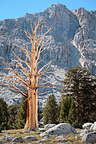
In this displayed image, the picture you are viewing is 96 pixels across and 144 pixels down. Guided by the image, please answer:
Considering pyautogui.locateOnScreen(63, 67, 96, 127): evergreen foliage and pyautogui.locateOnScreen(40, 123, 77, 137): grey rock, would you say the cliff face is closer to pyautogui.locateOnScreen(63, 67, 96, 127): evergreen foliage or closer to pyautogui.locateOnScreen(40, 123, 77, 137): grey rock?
pyautogui.locateOnScreen(63, 67, 96, 127): evergreen foliage

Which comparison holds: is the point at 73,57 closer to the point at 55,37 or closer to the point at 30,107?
the point at 55,37

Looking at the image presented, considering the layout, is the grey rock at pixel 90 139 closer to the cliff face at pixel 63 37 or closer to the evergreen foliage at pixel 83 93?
the evergreen foliage at pixel 83 93

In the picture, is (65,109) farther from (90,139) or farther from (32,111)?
(90,139)

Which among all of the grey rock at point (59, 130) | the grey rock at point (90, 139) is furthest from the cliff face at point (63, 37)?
the grey rock at point (90, 139)

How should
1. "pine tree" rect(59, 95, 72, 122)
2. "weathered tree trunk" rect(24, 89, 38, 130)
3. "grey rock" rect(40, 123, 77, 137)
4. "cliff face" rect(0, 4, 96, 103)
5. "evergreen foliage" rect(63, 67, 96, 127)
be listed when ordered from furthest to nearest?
"cliff face" rect(0, 4, 96, 103) < "evergreen foliage" rect(63, 67, 96, 127) < "pine tree" rect(59, 95, 72, 122) < "weathered tree trunk" rect(24, 89, 38, 130) < "grey rock" rect(40, 123, 77, 137)

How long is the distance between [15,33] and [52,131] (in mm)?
91096

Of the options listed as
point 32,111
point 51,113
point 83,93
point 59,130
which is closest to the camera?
point 59,130

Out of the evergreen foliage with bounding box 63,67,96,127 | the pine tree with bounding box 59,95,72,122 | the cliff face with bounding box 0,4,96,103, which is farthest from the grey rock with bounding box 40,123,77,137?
the cliff face with bounding box 0,4,96,103

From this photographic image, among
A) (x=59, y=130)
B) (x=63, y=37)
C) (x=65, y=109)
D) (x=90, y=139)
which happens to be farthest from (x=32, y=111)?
(x=63, y=37)

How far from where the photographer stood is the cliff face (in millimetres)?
79006

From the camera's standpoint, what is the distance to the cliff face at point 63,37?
7901 cm

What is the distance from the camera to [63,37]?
100 meters

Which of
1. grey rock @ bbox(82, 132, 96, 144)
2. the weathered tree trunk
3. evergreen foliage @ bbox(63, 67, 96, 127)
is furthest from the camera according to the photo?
evergreen foliage @ bbox(63, 67, 96, 127)

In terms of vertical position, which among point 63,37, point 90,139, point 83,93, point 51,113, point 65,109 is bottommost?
point 51,113
